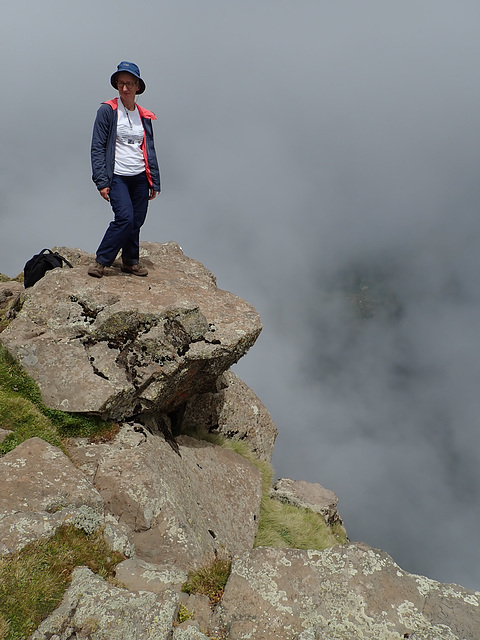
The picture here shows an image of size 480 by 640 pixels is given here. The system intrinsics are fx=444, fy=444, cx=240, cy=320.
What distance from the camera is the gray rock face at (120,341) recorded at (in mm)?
11516

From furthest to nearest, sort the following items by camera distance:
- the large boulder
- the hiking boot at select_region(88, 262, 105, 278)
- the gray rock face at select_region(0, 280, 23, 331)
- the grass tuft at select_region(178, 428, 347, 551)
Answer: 1. the gray rock face at select_region(0, 280, 23, 331)
2. the hiking boot at select_region(88, 262, 105, 278)
3. the grass tuft at select_region(178, 428, 347, 551)
4. the large boulder

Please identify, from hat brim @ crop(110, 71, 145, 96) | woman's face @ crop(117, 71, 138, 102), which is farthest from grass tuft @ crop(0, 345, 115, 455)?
hat brim @ crop(110, 71, 145, 96)

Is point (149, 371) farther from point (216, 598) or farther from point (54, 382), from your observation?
point (216, 598)

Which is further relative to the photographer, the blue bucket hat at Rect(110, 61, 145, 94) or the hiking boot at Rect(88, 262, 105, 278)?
the hiking boot at Rect(88, 262, 105, 278)

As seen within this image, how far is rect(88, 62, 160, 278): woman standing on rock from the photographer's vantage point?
13.2 meters

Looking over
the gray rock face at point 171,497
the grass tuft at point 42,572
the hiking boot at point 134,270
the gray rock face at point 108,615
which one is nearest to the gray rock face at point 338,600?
the gray rock face at point 108,615

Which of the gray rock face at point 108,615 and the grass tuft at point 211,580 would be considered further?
the grass tuft at point 211,580

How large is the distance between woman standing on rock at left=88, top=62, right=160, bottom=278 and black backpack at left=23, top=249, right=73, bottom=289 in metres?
1.50

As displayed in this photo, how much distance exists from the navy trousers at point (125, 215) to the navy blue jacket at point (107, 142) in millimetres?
380

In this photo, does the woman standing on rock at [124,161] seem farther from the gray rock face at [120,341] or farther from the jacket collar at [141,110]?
the gray rock face at [120,341]

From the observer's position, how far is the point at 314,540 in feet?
48.7

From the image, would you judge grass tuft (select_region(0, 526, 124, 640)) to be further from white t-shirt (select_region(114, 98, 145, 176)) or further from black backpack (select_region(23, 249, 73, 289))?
white t-shirt (select_region(114, 98, 145, 176))

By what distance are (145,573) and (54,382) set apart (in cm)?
600

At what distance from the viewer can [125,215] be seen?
14023 millimetres
